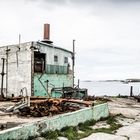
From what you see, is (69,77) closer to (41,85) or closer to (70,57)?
(70,57)

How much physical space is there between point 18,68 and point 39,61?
6.19ft

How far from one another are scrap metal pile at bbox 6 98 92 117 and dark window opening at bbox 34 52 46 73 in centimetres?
818

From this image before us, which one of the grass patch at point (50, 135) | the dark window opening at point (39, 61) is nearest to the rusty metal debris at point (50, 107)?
the grass patch at point (50, 135)

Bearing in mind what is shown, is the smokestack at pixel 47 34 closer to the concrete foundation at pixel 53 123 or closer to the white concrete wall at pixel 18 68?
the white concrete wall at pixel 18 68

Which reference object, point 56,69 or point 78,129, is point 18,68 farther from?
point 78,129

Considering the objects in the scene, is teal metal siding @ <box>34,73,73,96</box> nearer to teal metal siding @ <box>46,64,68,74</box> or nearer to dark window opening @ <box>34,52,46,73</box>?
teal metal siding @ <box>46,64,68,74</box>

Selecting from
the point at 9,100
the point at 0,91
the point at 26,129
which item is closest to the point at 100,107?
the point at 26,129

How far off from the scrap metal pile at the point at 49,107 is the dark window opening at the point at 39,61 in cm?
818


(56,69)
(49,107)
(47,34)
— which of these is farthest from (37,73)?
(49,107)

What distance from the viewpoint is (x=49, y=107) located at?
56.5 ft

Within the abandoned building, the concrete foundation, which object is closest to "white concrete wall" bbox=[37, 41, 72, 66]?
the abandoned building

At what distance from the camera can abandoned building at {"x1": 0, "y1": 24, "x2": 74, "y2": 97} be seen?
2570 centimetres

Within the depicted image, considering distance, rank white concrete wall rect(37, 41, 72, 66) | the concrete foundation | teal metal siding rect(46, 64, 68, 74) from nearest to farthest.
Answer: the concrete foundation < white concrete wall rect(37, 41, 72, 66) < teal metal siding rect(46, 64, 68, 74)

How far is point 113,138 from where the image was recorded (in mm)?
12086
